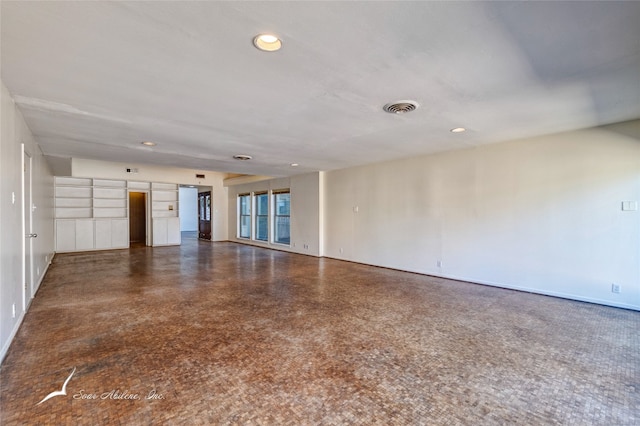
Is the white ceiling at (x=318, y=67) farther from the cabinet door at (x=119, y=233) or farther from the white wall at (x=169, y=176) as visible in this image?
the cabinet door at (x=119, y=233)

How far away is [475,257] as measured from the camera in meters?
5.28

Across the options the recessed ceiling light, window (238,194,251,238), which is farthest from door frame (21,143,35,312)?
window (238,194,251,238)

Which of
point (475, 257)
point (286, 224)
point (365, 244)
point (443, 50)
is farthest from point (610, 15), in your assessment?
point (286, 224)

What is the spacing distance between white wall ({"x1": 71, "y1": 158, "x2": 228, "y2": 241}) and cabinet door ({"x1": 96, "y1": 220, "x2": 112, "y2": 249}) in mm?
1449

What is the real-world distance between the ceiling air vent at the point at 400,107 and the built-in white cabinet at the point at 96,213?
9644 millimetres

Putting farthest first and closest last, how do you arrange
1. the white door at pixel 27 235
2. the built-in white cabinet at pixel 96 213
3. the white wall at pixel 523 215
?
the built-in white cabinet at pixel 96 213
the white wall at pixel 523 215
the white door at pixel 27 235

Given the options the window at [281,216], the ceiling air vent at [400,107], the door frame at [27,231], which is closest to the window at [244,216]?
the window at [281,216]

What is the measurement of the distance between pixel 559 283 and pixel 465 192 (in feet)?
6.44

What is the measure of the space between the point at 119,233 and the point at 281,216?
526 centimetres

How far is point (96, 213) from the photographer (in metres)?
9.23

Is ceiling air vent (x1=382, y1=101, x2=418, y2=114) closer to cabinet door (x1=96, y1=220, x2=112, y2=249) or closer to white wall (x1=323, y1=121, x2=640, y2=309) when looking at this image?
white wall (x1=323, y1=121, x2=640, y2=309)

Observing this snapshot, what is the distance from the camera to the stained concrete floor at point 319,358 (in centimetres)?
190

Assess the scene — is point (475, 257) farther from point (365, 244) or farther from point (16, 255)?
point (16, 255)

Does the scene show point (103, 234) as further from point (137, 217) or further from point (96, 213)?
point (137, 217)
